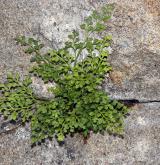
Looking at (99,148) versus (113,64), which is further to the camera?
(113,64)

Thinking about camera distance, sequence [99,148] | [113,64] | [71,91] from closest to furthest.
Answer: [71,91]
[99,148]
[113,64]

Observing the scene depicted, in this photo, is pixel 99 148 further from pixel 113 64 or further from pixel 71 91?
pixel 113 64

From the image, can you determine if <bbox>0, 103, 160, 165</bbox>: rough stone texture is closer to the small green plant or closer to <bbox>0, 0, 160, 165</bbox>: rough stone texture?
<bbox>0, 0, 160, 165</bbox>: rough stone texture

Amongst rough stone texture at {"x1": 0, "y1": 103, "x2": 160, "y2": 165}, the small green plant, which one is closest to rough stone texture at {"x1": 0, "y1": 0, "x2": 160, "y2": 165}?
rough stone texture at {"x1": 0, "y1": 103, "x2": 160, "y2": 165}

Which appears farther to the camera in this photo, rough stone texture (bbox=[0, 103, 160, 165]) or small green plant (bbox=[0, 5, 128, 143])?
rough stone texture (bbox=[0, 103, 160, 165])

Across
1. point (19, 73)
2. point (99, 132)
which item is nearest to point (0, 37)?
point (19, 73)

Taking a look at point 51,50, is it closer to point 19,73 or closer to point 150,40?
point 19,73

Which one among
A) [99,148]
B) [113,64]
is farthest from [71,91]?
[99,148]
